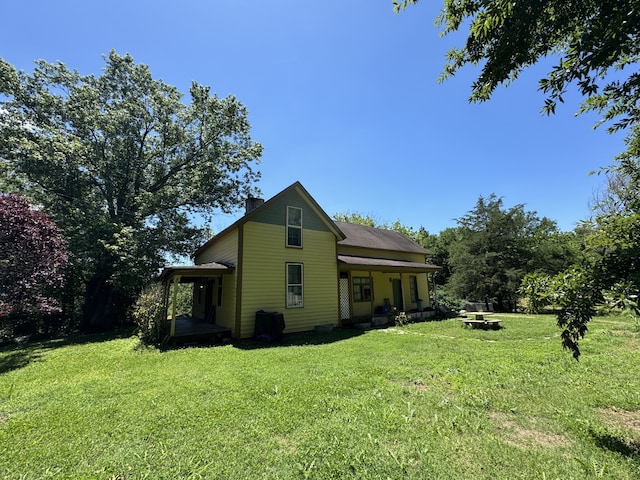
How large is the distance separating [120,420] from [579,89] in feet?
23.2

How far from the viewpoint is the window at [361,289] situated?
15219 millimetres

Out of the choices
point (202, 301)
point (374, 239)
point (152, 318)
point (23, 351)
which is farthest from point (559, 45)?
point (23, 351)

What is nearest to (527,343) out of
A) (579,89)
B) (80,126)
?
(579,89)

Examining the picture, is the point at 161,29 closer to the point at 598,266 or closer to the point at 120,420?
the point at 120,420

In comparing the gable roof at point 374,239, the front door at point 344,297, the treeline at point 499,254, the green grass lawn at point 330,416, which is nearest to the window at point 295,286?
the front door at point 344,297

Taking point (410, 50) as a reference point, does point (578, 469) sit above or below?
below

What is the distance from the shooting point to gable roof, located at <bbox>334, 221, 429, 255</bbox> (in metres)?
17.2

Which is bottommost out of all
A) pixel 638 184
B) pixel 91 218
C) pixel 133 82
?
pixel 638 184

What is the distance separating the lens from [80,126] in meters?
16.2

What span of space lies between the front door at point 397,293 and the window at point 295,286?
7.59m

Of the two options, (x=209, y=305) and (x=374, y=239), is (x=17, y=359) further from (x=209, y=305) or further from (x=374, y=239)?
(x=374, y=239)

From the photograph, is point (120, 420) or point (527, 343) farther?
point (527, 343)

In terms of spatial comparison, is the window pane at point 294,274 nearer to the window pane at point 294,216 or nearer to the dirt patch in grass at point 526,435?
the window pane at point 294,216

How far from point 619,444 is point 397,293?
47.6 ft
